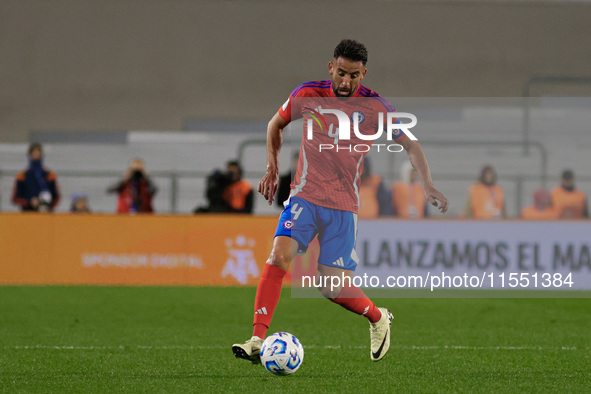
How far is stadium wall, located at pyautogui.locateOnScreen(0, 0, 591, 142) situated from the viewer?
21.2 m

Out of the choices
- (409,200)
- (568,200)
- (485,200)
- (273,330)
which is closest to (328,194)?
(273,330)

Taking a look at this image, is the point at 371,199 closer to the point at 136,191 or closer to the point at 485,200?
the point at 485,200

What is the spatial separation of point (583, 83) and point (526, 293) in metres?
10.4

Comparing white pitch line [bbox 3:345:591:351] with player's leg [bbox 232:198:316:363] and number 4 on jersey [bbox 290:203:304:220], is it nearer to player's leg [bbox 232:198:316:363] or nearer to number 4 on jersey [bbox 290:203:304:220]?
player's leg [bbox 232:198:316:363]

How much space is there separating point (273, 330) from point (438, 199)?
108 inches

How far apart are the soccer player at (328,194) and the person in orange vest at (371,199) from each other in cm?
630

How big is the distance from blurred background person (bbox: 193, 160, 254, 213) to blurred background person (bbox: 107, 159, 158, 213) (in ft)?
2.75

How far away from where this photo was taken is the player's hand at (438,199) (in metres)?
5.61

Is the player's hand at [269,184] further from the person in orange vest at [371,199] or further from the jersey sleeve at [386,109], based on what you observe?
the person in orange vest at [371,199]

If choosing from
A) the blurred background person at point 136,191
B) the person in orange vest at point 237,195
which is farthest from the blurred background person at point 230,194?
the blurred background person at point 136,191

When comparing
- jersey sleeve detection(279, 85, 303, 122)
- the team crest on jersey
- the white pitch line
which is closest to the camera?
jersey sleeve detection(279, 85, 303, 122)

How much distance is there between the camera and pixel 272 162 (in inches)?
225

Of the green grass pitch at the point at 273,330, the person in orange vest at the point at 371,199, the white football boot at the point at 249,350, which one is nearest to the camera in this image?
the white football boot at the point at 249,350

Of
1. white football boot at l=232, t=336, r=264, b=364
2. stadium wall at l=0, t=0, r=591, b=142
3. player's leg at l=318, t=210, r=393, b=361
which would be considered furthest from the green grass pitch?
stadium wall at l=0, t=0, r=591, b=142
